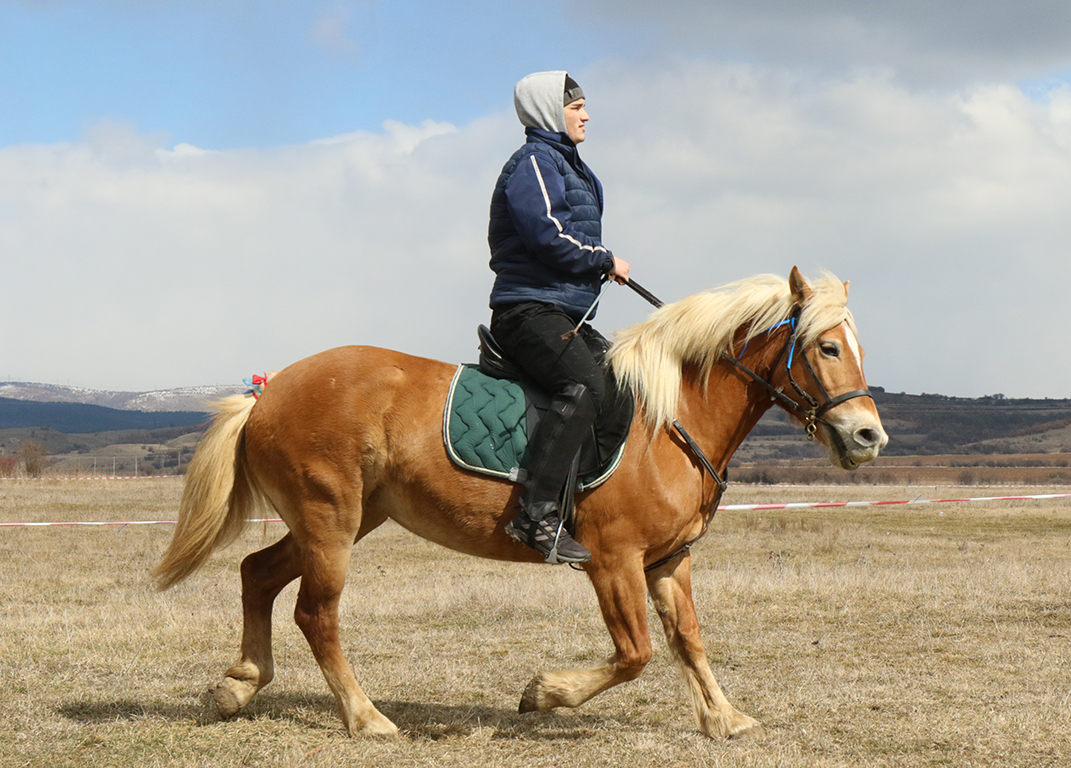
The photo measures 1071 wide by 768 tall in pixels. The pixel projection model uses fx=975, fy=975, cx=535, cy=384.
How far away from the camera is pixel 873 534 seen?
21.8 m

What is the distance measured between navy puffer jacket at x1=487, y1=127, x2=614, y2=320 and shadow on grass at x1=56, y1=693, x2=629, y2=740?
Answer: 8.00 ft

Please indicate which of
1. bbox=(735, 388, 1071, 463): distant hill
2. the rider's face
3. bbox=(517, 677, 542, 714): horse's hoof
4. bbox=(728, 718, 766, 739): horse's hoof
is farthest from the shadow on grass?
bbox=(735, 388, 1071, 463): distant hill

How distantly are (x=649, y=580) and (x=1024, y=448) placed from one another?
13010 centimetres

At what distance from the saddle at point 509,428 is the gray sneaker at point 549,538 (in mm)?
236

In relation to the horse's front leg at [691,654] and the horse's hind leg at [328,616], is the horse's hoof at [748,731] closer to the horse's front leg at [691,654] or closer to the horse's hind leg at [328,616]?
the horse's front leg at [691,654]

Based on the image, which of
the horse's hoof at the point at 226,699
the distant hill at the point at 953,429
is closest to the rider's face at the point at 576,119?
the horse's hoof at the point at 226,699

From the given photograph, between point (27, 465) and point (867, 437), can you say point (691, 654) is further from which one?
point (27, 465)

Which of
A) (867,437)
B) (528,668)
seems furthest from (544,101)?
(528,668)

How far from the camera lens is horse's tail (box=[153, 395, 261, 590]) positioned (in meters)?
5.94

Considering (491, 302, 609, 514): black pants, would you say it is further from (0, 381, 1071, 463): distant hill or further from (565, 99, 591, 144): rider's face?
(0, 381, 1071, 463): distant hill

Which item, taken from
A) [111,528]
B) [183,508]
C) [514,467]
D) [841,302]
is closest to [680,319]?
[841,302]

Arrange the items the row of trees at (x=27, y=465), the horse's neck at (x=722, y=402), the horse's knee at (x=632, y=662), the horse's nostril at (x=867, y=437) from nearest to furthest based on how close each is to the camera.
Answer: the horse's nostril at (x=867, y=437) → the horse's knee at (x=632, y=662) → the horse's neck at (x=722, y=402) → the row of trees at (x=27, y=465)

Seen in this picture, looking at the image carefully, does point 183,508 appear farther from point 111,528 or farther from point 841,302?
point 111,528

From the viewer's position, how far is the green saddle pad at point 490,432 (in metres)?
5.36
